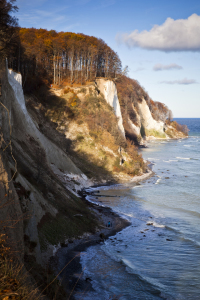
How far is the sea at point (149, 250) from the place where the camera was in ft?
51.2

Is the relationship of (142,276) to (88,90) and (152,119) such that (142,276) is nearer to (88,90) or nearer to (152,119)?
(88,90)

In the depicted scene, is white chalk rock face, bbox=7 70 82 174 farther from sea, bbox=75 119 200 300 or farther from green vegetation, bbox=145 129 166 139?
green vegetation, bbox=145 129 166 139

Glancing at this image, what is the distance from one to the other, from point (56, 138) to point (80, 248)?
26.2 m

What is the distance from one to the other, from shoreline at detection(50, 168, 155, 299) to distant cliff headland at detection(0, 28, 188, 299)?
509 mm

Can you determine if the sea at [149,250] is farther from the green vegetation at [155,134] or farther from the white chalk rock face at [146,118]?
the green vegetation at [155,134]

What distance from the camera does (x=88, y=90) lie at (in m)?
55.7

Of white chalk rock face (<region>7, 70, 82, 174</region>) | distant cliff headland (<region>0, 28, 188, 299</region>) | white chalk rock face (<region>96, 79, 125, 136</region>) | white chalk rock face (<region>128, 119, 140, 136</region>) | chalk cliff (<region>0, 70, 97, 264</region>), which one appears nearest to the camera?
chalk cliff (<region>0, 70, 97, 264</region>)

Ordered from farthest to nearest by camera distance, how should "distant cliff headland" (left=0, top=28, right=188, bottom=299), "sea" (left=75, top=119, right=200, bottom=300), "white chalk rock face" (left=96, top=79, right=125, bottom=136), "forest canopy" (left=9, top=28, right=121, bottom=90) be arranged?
"white chalk rock face" (left=96, top=79, right=125, bottom=136), "forest canopy" (left=9, top=28, right=121, bottom=90), "sea" (left=75, top=119, right=200, bottom=300), "distant cliff headland" (left=0, top=28, right=188, bottom=299)

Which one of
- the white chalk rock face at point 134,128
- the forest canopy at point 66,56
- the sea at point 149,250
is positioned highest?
the forest canopy at point 66,56

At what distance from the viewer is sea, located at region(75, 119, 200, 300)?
15609mm

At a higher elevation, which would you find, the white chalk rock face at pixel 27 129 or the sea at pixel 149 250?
the white chalk rock face at pixel 27 129

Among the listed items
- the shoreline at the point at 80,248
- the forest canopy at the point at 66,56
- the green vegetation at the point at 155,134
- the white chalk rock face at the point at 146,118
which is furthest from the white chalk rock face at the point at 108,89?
the green vegetation at the point at 155,134

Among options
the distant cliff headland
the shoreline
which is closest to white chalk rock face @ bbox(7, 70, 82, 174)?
the distant cliff headland

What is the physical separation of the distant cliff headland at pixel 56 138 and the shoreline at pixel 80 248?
20.1 inches
